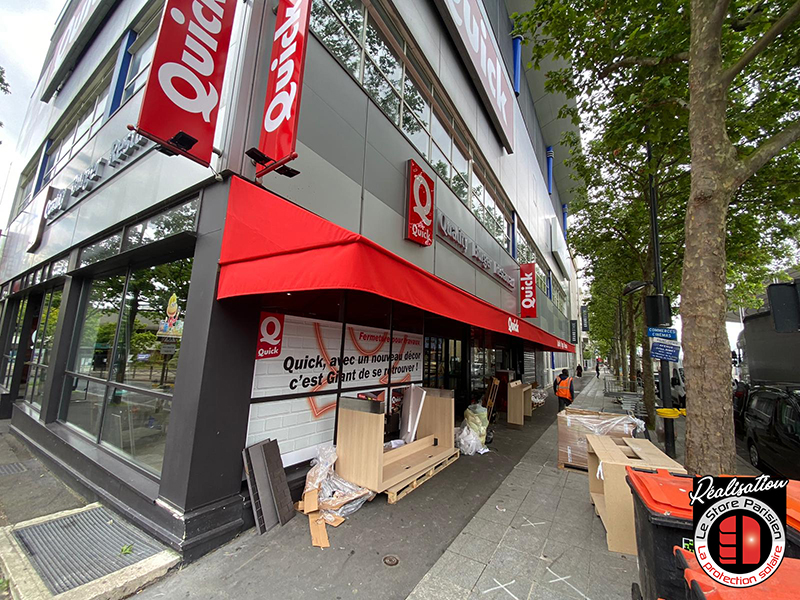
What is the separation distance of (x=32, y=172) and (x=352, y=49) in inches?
533

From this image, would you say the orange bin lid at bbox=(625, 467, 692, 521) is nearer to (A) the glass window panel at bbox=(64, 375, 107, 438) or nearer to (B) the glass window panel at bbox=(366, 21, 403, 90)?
(A) the glass window panel at bbox=(64, 375, 107, 438)

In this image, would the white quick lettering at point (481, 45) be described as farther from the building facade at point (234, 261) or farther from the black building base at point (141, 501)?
the black building base at point (141, 501)

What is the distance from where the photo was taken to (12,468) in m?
5.56

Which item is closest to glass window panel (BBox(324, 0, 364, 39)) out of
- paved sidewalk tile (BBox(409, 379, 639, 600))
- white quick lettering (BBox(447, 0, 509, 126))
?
white quick lettering (BBox(447, 0, 509, 126))

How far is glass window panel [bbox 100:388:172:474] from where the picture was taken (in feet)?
13.5

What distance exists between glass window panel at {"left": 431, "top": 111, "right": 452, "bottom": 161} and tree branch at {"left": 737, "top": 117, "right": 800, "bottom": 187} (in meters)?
5.90

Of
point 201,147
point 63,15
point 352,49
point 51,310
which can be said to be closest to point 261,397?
point 201,147

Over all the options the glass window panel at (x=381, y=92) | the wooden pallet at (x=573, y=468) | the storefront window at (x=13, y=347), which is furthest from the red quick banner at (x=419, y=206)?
the storefront window at (x=13, y=347)

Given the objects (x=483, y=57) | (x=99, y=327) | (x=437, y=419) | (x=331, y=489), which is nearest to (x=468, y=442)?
(x=437, y=419)

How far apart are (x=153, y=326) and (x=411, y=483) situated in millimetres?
4274

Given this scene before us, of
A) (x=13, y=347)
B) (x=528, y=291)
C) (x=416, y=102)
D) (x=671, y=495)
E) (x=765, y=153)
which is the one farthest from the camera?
(x=528, y=291)

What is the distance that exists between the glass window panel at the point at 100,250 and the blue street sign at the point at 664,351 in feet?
30.4

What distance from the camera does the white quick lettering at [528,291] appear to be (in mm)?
14266

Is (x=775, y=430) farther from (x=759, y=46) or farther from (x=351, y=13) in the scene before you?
(x=351, y=13)
